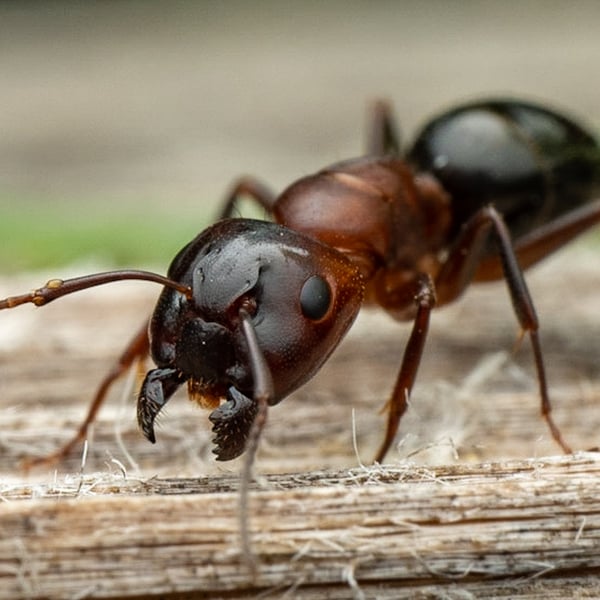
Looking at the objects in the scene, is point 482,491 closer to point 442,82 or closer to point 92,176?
point 92,176

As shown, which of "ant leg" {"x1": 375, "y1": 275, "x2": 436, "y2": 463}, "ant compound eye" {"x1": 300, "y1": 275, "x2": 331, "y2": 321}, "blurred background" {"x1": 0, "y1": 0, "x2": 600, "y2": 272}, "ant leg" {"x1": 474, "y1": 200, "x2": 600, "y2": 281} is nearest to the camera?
"ant compound eye" {"x1": 300, "y1": 275, "x2": 331, "y2": 321}

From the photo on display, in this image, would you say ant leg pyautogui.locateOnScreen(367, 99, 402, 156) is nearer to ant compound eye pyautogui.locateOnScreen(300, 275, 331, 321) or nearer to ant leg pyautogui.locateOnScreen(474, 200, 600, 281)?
ant leg pyautogui.locateOnScreen(474, 200, 600, 281)

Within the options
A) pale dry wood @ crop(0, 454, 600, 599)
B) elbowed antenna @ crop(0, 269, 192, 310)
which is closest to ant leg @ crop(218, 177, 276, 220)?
elbowed antenna @ crop(0, 269, 192, 310)

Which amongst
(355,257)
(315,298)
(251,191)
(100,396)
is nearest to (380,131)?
(251,191)

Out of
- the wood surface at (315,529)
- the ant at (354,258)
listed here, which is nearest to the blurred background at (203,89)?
the ant at (354,258)

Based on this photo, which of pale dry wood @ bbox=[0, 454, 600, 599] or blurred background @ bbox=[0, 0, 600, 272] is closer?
pale dry wood @ bbox=[0, 454, 600, 599]

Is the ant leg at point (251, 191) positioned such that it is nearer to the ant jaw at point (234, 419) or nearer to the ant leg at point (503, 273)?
the ant leg at point (503, 273)

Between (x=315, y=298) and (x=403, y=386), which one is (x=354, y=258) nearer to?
(x=403, y=386)

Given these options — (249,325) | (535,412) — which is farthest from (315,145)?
(249,325)
